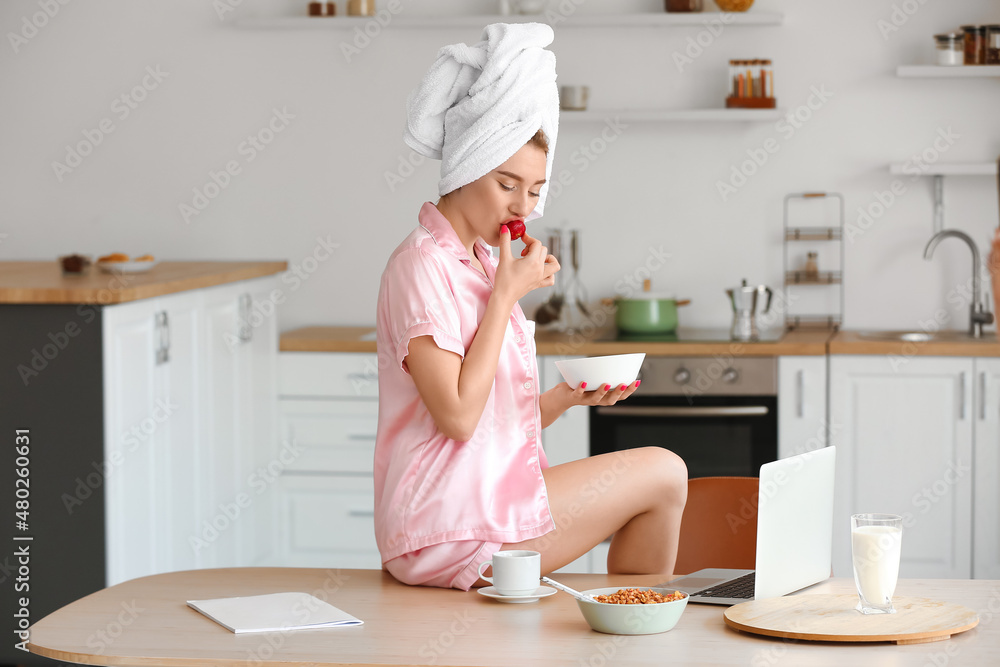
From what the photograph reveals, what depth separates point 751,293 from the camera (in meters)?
3.73

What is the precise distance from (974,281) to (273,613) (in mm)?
3158

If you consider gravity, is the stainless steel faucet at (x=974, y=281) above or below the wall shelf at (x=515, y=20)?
below

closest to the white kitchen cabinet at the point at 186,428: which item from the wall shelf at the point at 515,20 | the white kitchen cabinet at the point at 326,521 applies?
the white kitchen cabinet at the point at 326,521

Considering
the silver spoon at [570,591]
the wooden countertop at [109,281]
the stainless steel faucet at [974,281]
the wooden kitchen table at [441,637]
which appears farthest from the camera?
the stainless steel faucet at [974,281]

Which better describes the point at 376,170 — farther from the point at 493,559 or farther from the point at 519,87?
the point at 493,559

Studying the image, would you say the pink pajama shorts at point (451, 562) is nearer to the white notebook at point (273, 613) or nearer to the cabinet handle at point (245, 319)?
the white notebook at point (273, 613)

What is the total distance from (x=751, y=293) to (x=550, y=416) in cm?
210

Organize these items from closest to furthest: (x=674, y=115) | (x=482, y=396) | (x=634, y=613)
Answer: (x=634, y=613), (x=482, y=396), (x=674, y=115)

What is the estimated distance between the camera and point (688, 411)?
3.54 m

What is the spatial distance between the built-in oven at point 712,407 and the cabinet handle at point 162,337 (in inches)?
55.6

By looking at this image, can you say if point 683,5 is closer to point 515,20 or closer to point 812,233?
point 515,20

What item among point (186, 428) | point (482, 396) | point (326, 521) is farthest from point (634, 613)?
point (326, 521)

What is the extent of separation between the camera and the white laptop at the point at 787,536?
4.65ft

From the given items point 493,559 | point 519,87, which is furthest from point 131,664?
point 519,87
